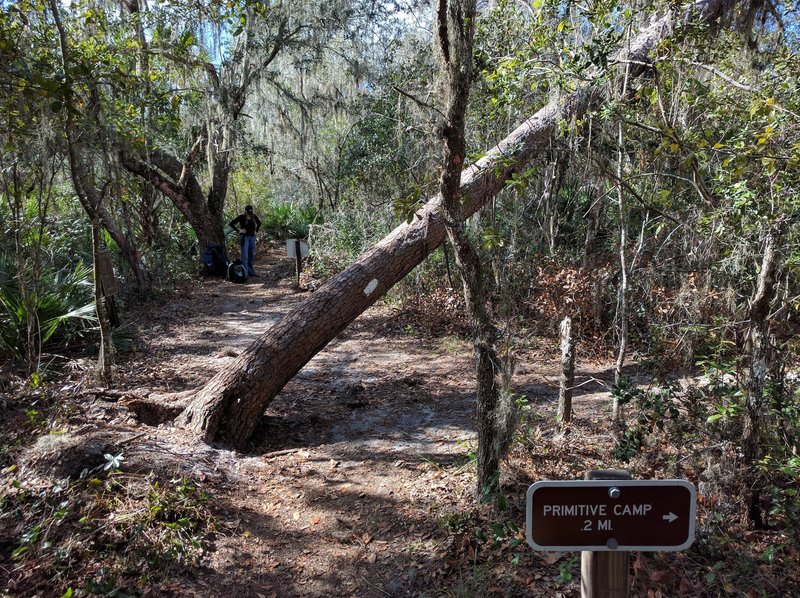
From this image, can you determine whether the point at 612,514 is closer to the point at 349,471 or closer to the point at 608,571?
the point at 608,571

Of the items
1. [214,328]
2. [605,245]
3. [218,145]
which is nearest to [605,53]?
[605,245]

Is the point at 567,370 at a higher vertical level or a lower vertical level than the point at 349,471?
higher

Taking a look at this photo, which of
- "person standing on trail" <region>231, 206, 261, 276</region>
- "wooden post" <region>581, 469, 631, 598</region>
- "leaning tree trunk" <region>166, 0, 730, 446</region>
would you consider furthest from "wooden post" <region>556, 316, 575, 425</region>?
"person standing on trail" <region>231, 206, 261, 276</region>

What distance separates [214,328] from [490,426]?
656 centimetres

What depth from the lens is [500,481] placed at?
3.76 meters

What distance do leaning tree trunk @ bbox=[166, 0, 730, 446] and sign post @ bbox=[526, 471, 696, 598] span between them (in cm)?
300

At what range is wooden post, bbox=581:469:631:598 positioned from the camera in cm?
173

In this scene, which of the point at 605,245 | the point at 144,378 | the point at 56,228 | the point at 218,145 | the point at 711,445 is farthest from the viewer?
the point at 218,145

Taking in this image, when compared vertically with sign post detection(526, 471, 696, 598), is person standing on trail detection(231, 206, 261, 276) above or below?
above

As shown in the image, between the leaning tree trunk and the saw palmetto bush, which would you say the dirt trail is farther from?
the saw palmetto bush

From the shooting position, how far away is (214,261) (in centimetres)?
1323

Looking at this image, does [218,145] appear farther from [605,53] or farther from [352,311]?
[605,53]

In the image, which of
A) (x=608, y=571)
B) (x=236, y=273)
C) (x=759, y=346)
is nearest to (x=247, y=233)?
(x=236, y=273)

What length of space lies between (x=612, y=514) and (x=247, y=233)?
1218cm
